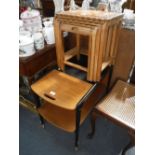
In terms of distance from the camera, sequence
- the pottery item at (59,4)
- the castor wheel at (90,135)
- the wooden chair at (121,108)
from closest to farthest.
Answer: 1. the wooden chair at (121,108)
2. the pottery item at (59,4)
3. the castor wheel at (90,135)

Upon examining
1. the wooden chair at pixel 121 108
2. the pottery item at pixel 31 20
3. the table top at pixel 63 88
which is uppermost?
the pottery item at pixel 31 20

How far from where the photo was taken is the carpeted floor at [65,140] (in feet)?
4.36

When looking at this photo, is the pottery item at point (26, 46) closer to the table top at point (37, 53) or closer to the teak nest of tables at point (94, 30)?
the table top at point (37, 53)

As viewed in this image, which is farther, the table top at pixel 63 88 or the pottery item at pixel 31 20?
the pottery item at pixel 31 20

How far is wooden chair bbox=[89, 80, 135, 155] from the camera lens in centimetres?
107

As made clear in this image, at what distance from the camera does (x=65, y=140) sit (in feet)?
4.61

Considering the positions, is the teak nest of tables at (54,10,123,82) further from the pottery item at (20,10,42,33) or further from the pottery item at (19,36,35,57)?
the pottery item at (20,10,42,33)

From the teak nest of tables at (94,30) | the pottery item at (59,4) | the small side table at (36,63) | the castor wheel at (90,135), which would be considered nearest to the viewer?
the teak nest of tables at (94,30)

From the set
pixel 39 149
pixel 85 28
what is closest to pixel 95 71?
pixel 85 28

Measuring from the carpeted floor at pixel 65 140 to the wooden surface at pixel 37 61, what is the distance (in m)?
0.58

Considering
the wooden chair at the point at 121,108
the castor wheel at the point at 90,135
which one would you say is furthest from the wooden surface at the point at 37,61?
A: the castor wheel at the point at 90,135

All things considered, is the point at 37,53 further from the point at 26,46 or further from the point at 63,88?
the point at 63,88

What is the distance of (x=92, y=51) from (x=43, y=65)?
0.51 metres
